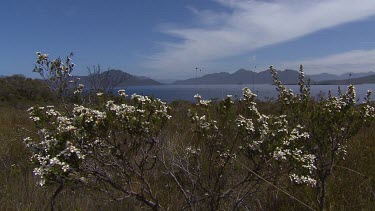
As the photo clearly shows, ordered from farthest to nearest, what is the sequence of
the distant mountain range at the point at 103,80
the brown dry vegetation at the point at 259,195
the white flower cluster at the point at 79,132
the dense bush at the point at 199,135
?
the distant mountain range at the point at 103,80 → the brown dry vegetation at the point at 259,195 → the dense bush at the point at 199,135 → the white flower cluster at the point at 79,132

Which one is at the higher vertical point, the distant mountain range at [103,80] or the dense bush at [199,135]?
the distant mountain range at [103,80]

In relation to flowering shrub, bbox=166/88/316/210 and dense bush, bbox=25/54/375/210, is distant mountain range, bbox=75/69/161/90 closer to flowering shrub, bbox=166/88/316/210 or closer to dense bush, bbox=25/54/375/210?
dense bush, bbox=25/54/375/210

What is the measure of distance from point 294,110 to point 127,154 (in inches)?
87.4

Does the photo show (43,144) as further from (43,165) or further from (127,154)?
(127,154)

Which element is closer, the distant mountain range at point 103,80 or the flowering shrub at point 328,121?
the flowering shrub at point 328,121

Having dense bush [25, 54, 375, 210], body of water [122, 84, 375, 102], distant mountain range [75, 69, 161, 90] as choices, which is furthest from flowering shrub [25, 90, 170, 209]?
distant mountain range [75, 69, 161, 90]

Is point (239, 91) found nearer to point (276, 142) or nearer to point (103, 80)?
point (103, 80)

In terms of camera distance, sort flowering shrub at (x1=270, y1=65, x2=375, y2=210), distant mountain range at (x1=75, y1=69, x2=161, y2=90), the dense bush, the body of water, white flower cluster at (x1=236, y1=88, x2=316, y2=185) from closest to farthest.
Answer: the dense bush
white flower cluster at (x1=236, y1=88, x2=316, y2=185)
flowering shrub at (x1=270, y1=65, x2=375, y2=210)
the body of water
distant mountain range at (x1=75, y1=69, x2=161, y2=90)

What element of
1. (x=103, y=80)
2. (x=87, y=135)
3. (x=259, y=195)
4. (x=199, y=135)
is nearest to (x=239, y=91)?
(x=103, y=80)

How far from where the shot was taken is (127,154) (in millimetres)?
3158

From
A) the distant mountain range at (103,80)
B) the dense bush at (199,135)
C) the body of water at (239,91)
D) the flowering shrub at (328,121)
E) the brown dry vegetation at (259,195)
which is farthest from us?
the distant mountain range at (103,80)

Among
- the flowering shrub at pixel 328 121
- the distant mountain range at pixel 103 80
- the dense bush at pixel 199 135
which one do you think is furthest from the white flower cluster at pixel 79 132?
the distant mountain range at pixel 103 80

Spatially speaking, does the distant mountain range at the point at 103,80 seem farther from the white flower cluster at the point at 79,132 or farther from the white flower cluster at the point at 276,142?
the white flower cluster at the point at 276,142

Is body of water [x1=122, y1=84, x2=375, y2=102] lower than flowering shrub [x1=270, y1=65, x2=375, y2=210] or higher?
higher
